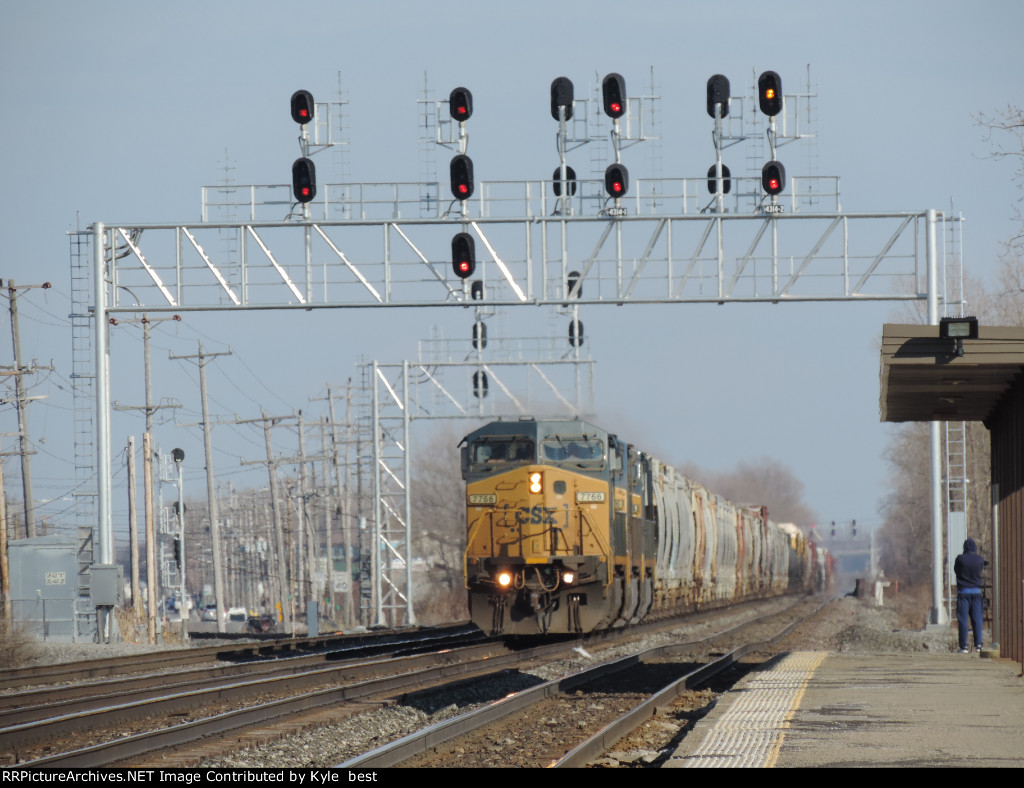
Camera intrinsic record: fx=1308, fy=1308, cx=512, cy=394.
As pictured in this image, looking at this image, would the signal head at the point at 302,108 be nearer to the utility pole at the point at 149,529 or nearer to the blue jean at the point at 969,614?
the blue jean at the point at 969,614

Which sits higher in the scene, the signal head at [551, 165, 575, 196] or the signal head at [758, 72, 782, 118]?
the signal head at [758, 72, 782, 118]

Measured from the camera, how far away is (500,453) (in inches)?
808

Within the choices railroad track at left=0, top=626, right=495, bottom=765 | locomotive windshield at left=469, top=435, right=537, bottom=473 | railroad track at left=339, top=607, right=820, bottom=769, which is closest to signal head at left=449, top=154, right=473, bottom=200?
locomotive windshield at left=469, top=435, right=537, bottom=473

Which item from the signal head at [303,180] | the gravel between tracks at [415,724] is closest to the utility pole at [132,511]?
the gravel between tracks at [415,724]

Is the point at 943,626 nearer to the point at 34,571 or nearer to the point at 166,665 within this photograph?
the point at 166,665

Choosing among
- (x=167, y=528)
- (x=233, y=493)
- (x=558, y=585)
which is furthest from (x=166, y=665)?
(x=233, y=493)

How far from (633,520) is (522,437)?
3.14 meters

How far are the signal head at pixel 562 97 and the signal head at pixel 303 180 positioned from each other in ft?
15.2

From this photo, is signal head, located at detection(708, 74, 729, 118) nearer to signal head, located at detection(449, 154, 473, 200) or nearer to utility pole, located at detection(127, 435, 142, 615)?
signal head, located at detection(449, 154, 473, 200)

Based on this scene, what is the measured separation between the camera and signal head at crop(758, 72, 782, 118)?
22.7m

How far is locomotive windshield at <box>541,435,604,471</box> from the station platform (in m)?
5.22

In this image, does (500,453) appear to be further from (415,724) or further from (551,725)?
(551,725)

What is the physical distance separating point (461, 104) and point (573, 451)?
7006mm

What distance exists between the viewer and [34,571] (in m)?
34.7
